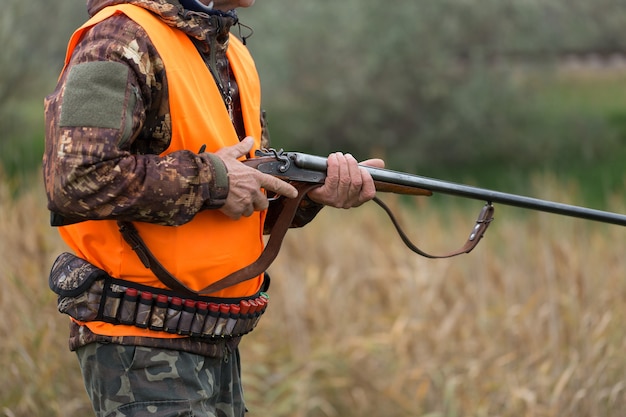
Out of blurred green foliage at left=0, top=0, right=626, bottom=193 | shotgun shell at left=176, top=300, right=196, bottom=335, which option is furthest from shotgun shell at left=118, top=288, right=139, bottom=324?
blurred green foliage at left=0, top=0, right=626, bottom=193

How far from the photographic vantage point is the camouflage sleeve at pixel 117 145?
2602 millimetres

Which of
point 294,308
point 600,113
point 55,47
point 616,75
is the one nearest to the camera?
point 294,308

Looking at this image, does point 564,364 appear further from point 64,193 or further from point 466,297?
point 64,193

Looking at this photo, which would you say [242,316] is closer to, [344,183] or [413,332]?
[344,183]

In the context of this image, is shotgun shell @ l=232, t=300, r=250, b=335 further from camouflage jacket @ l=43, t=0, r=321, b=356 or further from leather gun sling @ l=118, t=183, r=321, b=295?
camouflage jacket @ l=43, t=0, r=321, b=356

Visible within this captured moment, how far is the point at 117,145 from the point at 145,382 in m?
0.69

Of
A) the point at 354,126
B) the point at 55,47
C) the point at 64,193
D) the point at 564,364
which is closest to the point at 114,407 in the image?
the point at 64,193

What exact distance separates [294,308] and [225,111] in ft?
11.2

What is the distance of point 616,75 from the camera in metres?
21.8

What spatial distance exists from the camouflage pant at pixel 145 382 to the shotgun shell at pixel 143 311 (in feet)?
0.23

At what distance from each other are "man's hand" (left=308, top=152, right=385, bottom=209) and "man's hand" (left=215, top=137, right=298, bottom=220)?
251 mm

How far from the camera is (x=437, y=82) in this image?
80.6ft

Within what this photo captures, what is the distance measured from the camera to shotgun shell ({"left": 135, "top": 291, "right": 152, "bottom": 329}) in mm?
2832

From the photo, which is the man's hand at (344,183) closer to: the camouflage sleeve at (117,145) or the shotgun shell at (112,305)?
the camouflage sleeve at (117,145)
